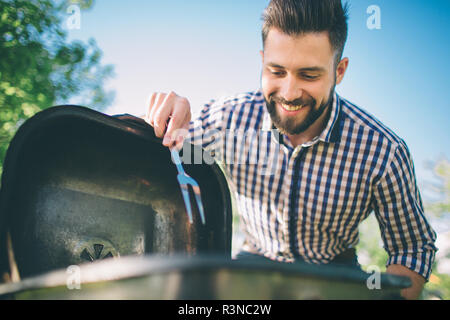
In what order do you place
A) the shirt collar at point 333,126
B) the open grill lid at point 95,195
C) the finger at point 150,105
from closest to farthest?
the open grill lid at point 95,195 → the finger at point 150,105 → the shirt collar at point 333,126

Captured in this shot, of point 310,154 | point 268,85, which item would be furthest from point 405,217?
point 268,85

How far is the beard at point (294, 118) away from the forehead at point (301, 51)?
186 mm

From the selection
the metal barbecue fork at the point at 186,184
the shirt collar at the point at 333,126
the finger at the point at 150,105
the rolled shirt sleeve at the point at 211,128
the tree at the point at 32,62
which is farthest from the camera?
the tree at the point at 32,62

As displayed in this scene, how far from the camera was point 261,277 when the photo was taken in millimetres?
644

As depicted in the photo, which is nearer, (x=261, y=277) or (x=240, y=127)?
(x=261, y=277)

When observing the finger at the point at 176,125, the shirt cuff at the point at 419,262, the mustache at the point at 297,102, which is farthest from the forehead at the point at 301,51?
the shirt cuff at the point at 419,262

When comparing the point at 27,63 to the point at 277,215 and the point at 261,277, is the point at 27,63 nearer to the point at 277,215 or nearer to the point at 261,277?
the point at 277,215

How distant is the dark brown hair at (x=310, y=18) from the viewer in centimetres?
161

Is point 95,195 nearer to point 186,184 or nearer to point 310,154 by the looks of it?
point 186,184

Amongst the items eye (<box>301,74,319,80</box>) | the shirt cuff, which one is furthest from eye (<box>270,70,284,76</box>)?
the shirt cuff

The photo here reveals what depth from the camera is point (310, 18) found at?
1617 millimetres

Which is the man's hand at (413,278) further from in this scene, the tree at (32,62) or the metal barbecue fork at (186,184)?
the tree at (32,62)
